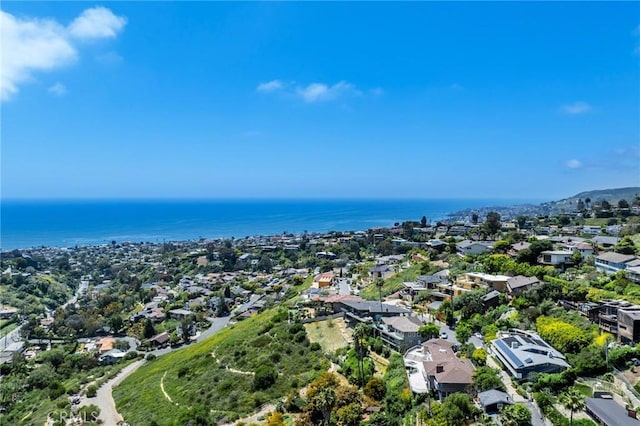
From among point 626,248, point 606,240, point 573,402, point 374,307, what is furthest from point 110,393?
point 606,240

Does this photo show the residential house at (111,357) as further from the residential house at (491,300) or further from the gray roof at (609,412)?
the gray roof at (609,412)

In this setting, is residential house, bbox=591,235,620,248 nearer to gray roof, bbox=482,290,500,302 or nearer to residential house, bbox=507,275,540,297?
residential house, bbox=507,275,540,297

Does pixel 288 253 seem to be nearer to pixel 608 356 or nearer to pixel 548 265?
pixel 548 265

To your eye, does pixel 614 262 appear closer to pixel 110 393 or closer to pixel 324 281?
pixel 324 281

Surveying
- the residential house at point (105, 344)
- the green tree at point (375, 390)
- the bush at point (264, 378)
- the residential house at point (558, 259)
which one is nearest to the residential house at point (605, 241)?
the residential house at point (558, 259)

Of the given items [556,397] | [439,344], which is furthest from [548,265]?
[556,397]
